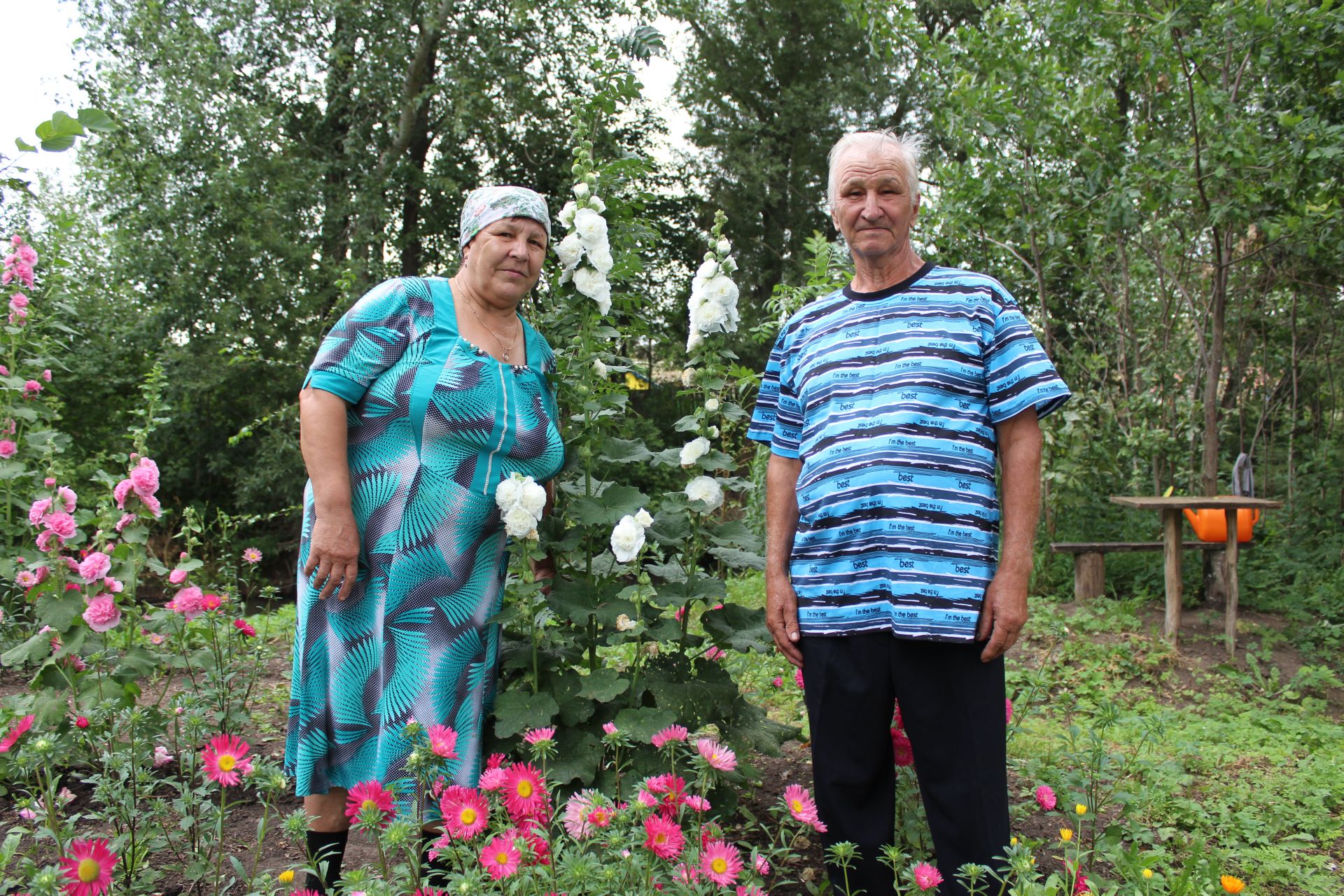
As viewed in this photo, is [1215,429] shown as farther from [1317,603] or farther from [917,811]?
[917,811]

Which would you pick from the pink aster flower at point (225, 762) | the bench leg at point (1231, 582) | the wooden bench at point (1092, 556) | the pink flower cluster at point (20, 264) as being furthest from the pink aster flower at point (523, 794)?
the wooden bench at point (1092, 556)

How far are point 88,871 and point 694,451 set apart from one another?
1384 millimetres

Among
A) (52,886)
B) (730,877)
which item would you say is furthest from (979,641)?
(52,886)

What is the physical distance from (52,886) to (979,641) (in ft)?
5.25

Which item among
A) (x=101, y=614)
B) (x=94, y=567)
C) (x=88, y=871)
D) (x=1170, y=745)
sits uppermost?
(x=94, y=567)

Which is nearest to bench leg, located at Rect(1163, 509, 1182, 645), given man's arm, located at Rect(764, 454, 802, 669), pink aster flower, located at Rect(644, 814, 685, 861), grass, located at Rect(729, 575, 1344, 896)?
grass, located at Rect(729, 575, 1344, 896)

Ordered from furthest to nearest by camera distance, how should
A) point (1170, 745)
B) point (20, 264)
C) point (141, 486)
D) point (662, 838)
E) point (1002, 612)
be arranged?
1. point (1170, 745)
2. point (20, 264)
3. point (141, 486)
4. point (1002, 612)
5. point (662, 838)

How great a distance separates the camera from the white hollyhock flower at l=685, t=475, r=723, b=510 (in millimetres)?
2066

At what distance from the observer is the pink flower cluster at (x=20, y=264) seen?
2.71 meters

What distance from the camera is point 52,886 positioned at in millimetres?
1199

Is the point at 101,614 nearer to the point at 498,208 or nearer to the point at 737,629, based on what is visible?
the point at 498,208

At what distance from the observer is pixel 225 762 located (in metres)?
1.42

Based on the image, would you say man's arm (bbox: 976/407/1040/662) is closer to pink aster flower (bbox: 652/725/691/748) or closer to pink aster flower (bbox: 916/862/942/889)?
pink aster flower (bbox: 916/862/942/889)

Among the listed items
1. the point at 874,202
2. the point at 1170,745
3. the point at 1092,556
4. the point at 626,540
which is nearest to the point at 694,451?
the point at 626,540
